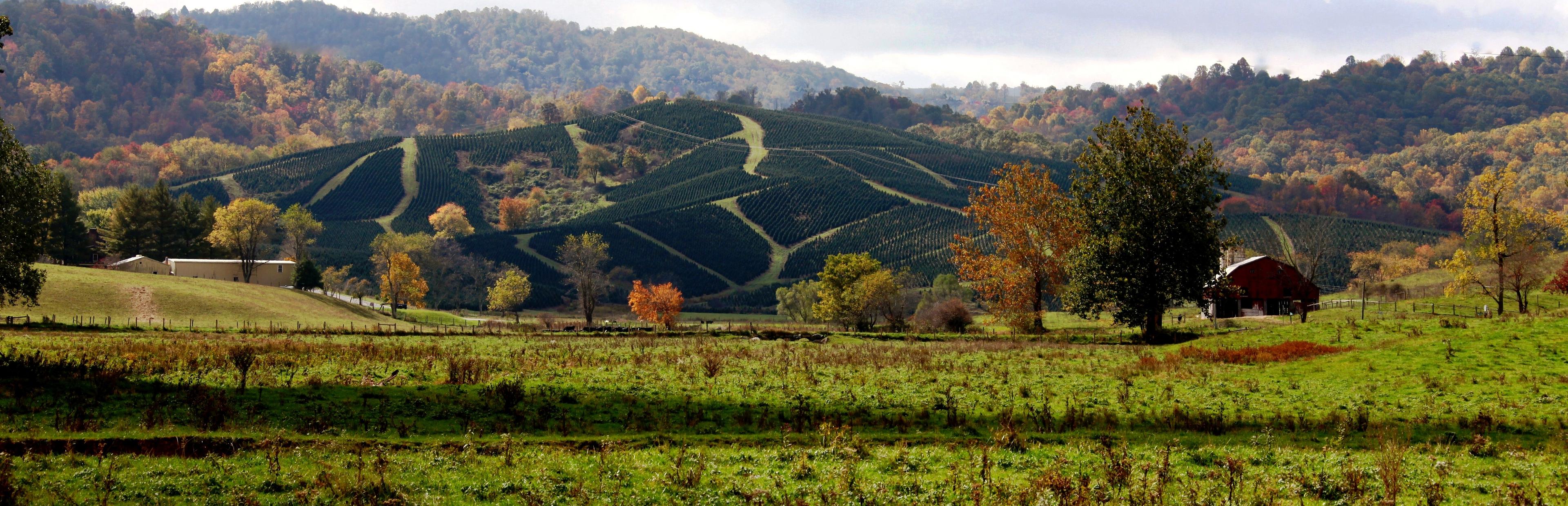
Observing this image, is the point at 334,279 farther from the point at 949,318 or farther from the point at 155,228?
the point at 949,318

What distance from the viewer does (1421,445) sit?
18.1 metres

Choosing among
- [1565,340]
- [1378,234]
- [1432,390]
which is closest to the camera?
[1432,390]

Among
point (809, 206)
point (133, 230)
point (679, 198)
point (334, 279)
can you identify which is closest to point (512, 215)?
point (679, 198)

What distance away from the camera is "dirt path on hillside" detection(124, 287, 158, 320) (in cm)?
5588

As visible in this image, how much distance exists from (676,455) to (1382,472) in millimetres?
10801

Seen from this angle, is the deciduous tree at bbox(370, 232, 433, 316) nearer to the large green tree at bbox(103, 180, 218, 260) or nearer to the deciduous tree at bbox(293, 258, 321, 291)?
the deciduous tree at bbox(293, 258, 321, 291)

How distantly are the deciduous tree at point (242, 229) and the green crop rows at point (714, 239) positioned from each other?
189 feet

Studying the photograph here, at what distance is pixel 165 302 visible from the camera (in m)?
59.7

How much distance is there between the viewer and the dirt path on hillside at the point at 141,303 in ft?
183

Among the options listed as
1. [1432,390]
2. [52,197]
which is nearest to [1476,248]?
[1432,390]

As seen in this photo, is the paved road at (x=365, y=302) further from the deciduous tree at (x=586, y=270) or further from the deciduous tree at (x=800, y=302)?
the deciduous tree at (x=800, y=302)

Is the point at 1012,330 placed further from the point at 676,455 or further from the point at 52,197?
the point at 52,197

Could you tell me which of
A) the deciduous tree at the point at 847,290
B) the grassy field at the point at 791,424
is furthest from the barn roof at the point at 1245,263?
→ the grassy field at the point at 791,424

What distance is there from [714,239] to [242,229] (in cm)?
6710
